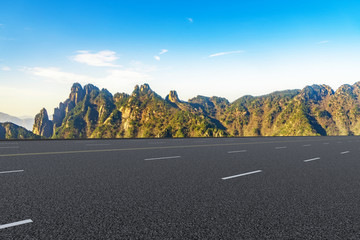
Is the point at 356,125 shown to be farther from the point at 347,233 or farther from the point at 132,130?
the point at 347,233

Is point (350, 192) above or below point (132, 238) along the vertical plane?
below

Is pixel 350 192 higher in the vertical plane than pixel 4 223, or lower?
lower

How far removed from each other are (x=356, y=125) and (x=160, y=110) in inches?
5622

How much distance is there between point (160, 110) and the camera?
639ft

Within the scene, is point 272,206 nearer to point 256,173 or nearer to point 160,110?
point 256,173

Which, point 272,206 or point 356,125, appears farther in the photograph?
point 356,125

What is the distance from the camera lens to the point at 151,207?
488 centimetres

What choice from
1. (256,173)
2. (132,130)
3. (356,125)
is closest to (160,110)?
(132,130)

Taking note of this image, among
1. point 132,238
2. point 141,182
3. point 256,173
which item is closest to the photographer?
point 132,238

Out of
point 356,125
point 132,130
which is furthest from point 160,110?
point 356,125

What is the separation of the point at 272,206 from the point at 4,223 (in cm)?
446

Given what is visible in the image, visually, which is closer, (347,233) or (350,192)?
(347,233)

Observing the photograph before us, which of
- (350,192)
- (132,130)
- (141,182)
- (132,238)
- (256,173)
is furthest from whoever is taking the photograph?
(132,130)

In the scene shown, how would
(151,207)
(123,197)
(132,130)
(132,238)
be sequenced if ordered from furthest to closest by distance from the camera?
1. (132,130)
2. (123,197)
3. (151,207)
4. (132,238)
